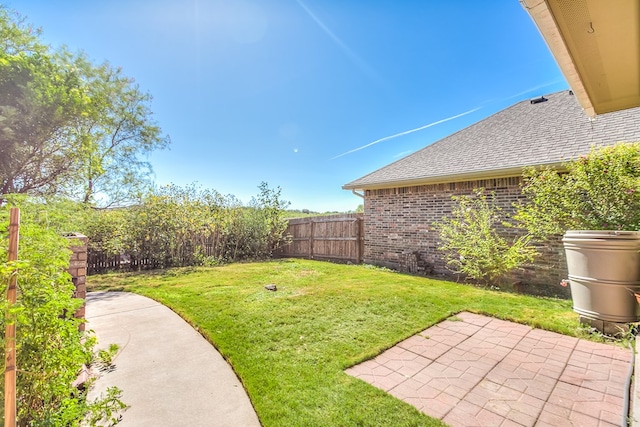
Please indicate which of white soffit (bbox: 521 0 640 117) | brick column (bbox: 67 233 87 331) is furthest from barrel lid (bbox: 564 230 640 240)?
brick column (bbox: 67 233 87 331)

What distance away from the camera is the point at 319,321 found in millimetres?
3738

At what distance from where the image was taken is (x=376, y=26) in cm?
673

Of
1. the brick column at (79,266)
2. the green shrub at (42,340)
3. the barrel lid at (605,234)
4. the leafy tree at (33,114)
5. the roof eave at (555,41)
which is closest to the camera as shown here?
the green shrub at (42,340)

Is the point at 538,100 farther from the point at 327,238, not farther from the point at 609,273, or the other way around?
the point at 327,238

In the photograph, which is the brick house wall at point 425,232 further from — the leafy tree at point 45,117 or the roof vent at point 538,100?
the leafy tree at point 45,117

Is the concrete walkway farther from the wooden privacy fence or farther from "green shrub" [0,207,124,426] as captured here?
the wooden privacy fence

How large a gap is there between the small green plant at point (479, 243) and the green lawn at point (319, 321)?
0.66 m

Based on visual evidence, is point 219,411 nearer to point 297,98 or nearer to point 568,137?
point 568,137

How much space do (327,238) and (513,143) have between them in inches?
255

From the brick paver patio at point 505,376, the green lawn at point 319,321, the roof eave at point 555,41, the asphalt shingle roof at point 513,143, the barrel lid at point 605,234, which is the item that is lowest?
the brick paver patio at point 505,376

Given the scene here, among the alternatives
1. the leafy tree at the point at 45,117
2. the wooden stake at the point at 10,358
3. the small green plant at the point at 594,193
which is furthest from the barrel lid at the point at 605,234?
the leafy tree at the point at 45,117

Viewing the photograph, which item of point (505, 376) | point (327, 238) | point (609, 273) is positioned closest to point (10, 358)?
point (505, 376)

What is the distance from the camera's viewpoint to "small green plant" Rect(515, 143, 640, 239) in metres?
3.98

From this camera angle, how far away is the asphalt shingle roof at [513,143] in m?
5.80
